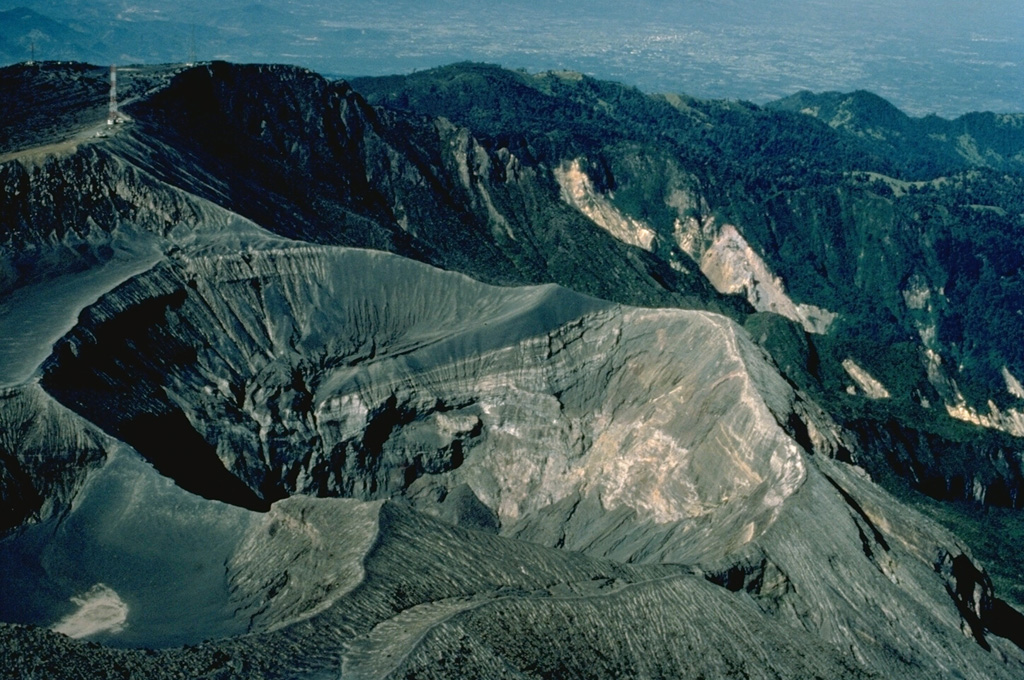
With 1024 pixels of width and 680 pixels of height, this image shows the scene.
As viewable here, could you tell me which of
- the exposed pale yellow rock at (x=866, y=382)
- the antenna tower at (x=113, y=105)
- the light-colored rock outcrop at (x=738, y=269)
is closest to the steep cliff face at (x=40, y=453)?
the antenna tower at (x=113, y=105)

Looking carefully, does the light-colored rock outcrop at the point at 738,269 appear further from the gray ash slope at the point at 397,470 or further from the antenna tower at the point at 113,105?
the antenna tower at the point at 113,105

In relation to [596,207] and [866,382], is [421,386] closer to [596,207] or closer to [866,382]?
[866,382]

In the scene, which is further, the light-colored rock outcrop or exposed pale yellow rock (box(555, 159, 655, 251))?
exposed pale yellow rock (box(555, 159, 655, 251))

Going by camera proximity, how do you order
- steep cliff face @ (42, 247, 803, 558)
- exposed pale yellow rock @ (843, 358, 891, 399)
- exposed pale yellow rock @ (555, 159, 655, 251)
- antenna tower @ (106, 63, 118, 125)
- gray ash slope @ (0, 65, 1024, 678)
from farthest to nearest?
exposed pale yellow rock @ (555, 159, 655, 251), exposed pale yellow rock @ (843, 358, 891, 399), antenna tower @ (106, 63, 118, 125), steep cliff face @ (42, 247, 803, 558), gray ash slope @ (0, 65, 1024, 678)

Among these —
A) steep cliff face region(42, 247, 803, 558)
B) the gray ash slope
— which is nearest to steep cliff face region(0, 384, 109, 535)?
the gray ash slope

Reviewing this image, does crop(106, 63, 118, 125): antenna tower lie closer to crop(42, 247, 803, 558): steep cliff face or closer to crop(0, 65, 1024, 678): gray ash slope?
crop(0, 65, 1024, 678): gray ash slope

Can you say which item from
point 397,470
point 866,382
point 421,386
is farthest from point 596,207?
point 397,470

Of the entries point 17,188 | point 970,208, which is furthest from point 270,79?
point 970,208

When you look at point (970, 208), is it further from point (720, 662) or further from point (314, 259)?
point (720, 662)
